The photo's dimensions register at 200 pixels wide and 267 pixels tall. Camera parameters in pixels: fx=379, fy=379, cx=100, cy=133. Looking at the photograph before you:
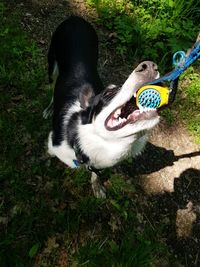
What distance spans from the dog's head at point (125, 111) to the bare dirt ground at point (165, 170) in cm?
156

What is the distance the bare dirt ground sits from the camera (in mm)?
3416

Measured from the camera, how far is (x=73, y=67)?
3049 millimetres

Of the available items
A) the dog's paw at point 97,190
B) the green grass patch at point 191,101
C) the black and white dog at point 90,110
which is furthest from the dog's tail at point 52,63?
the green grass patch at point 191,101

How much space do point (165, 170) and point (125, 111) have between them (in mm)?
1889

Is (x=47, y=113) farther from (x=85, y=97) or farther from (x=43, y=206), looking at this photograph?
(x=85, y=97)

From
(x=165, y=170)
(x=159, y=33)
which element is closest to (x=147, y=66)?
(x=165, y=170)

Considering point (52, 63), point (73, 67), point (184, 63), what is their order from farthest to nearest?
point (52, 63), point (73, 67), point (184, 63)

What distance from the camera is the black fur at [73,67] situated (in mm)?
2865

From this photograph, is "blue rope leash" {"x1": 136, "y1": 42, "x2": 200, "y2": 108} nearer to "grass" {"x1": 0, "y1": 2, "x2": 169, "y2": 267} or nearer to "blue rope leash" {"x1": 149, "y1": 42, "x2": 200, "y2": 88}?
"blue rope leash" {"x1": 149, "y1": 42, "x2": 200, "y2": 88}

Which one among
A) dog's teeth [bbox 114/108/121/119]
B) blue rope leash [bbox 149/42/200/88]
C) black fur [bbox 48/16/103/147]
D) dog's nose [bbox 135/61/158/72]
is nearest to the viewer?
blue rope leash [bbox 149/42/200/88]

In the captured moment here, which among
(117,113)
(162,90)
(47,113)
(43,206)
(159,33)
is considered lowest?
(43,206)

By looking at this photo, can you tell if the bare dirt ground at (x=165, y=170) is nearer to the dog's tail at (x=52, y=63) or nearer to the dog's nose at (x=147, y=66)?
the dog's tail at (x=52, y=63)

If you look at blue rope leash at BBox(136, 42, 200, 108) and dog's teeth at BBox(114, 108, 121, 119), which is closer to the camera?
blue rope leash at BBox(136, 42, 200, 108)

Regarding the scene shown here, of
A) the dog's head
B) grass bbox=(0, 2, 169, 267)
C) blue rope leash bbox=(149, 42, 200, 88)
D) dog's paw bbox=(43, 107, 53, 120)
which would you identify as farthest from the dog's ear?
dog's paw bbox=(43, 107, 53, 120)
